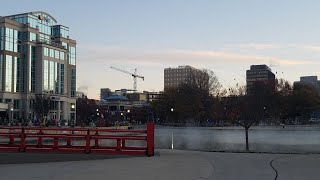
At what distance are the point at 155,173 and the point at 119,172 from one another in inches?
47.2

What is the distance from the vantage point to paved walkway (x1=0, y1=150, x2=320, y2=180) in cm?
1393

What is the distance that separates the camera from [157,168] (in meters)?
15.9

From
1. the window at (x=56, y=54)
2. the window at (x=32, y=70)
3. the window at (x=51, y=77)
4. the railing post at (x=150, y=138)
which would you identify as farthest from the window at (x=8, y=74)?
the railing post at (x=150, y=138)

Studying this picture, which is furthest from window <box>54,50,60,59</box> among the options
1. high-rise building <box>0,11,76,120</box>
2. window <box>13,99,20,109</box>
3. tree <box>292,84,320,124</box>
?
tree <box>292,84,320,124</box>

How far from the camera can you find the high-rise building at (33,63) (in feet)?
350

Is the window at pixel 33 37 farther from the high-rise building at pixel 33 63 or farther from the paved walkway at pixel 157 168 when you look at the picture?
the paved walkway at pixel 157 168

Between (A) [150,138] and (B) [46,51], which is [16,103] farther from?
(A) [150,138]

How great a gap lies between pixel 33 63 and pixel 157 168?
344ft

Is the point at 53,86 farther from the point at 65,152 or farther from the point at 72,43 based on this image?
the point at 65,152

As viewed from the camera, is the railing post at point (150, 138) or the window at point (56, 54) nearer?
the railing post at point (150, 138)

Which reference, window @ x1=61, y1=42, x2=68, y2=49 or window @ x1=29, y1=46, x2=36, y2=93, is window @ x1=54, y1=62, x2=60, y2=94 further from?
window @ x1=29, y1=46, x2=36, y2=93

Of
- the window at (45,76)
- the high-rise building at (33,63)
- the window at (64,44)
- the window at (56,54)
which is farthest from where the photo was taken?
the window at (64,44)

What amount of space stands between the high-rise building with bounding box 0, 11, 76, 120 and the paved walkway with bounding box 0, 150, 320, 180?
92292 mm

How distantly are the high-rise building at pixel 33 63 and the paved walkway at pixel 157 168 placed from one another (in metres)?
92.3
